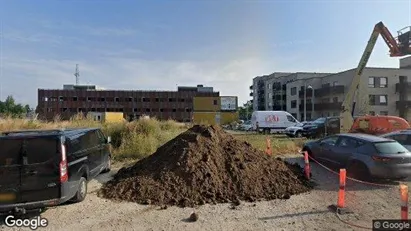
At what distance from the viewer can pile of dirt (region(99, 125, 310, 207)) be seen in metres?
8.00

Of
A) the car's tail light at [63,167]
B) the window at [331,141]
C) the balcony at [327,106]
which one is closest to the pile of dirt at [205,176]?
the car's tail light at [63,167]

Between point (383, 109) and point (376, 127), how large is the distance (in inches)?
1467

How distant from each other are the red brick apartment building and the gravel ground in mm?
80876

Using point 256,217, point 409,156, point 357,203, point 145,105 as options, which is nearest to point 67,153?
point 256,217

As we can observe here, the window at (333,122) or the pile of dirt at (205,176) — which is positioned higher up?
the window at (333,122)

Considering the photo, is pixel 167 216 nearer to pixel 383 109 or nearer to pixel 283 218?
pixel 283 218

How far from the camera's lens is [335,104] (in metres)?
54.2

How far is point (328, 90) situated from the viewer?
57438 mm

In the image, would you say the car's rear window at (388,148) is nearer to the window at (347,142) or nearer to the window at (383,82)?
the window at (347,142)

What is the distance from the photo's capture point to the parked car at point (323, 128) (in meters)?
24.2

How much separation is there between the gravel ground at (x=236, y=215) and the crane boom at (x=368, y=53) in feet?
44.1

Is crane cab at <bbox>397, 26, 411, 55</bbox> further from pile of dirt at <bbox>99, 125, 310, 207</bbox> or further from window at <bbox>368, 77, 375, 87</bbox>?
window at <bbox>368, 77, 375, 87</bbox>

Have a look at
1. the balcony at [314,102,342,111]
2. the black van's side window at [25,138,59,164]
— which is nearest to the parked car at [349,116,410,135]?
the black van's side window at [25,138,59,164]

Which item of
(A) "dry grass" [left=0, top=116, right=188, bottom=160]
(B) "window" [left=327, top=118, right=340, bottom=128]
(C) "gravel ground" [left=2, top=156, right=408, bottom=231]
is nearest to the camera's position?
(C) "gravel ground" [left=2, top=156, right=408, bottom=231]
